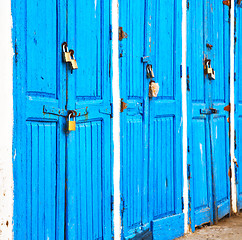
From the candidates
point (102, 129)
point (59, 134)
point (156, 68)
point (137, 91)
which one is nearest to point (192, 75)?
point (156, 68)

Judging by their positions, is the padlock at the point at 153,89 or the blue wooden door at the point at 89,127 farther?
the padlock at the point at 153,89

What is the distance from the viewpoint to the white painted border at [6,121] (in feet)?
8.91

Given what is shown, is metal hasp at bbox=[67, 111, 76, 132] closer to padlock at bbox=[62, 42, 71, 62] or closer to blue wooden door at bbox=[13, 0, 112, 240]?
blue wooden door at bbox=[13, 0, 112, 240]

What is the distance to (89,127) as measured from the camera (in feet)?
12.3

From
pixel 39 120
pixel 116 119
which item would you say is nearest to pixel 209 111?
pixel 116 119

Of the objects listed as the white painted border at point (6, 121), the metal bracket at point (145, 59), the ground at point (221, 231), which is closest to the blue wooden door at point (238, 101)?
the ground at point (221, 231)

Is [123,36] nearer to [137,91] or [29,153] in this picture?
[137,91]

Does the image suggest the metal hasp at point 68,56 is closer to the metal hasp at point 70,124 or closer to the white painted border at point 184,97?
the metal hasp at point 70,124

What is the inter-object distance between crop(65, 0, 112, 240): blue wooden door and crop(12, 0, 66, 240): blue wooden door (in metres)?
0.12

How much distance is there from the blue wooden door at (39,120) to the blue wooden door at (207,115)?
2.35 meters

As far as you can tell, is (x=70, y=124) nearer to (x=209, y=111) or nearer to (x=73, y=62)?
(x=73, y=62)

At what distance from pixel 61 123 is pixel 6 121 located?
2.17 ft

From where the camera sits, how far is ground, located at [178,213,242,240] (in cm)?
517

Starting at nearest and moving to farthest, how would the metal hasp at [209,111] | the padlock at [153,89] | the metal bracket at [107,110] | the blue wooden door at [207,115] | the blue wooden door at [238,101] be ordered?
the metal bracket at [107,110]
the padlock at [153,89]
the blue wooden door at [207,115]
the metal hasp at [209,111]
the blue wooden door at [238,101]
